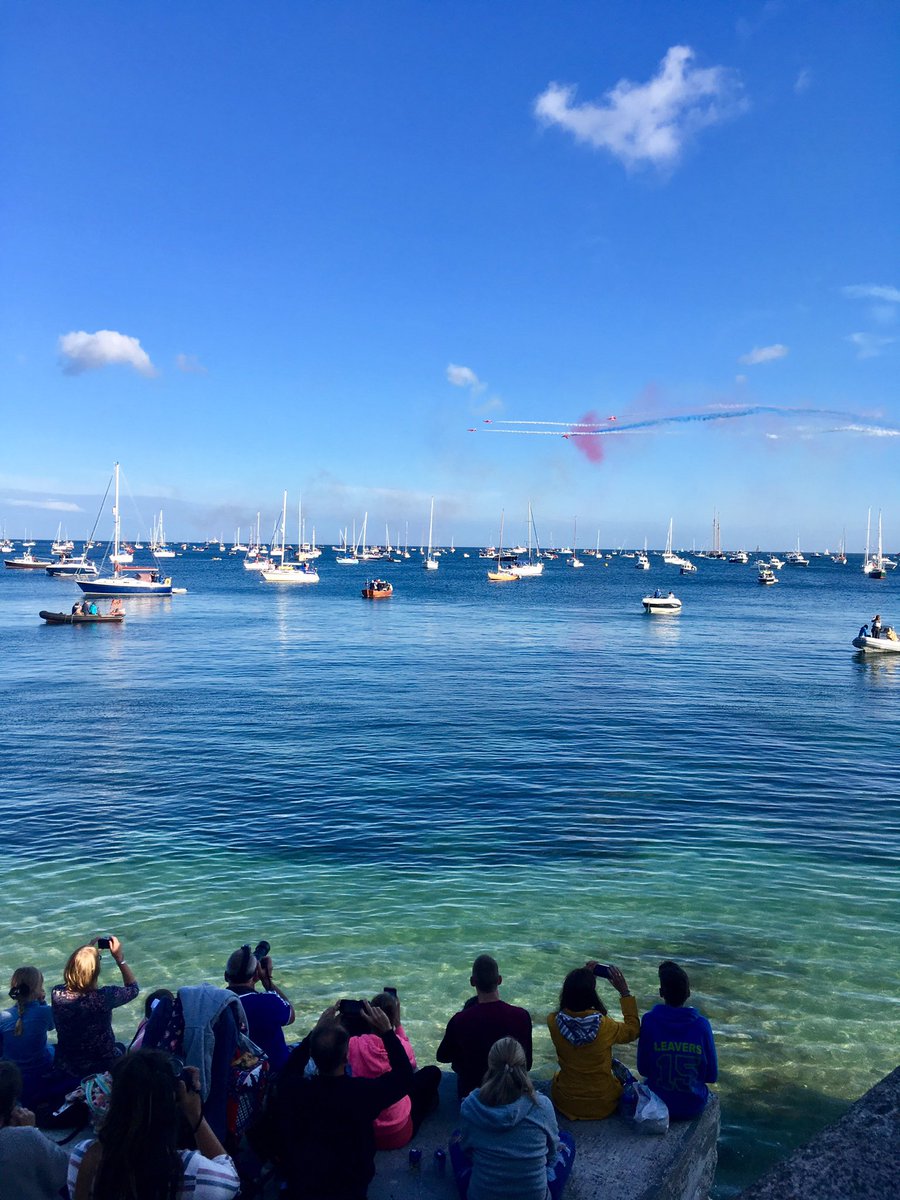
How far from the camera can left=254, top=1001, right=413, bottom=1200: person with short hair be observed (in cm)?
552

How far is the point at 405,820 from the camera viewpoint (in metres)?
20.8

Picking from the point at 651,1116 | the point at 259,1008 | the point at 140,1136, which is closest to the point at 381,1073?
the point at 259,1008

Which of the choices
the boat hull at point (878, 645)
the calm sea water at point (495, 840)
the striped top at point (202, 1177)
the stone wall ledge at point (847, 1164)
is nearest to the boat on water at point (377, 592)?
the calm sea water at point (495, 840)

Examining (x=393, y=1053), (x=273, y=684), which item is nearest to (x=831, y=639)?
(x=273, y=684)

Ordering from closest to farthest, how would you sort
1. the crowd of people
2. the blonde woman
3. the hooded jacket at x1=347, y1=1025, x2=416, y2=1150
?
the crowd of people, the hooded jacket at x1=347, y1=1025, x2=416, y2=1150, the blonde woman

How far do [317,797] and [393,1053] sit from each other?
17.3m

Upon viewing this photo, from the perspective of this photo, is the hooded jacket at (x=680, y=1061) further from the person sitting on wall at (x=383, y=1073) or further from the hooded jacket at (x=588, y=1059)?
the person sitting on wall at (x=383, y=1073)

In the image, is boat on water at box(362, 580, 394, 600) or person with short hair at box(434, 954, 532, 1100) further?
boat on water at box(362, 580, 394, 600)

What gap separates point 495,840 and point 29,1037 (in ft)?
42.8

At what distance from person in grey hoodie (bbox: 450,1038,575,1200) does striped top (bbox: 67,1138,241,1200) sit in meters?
1.51

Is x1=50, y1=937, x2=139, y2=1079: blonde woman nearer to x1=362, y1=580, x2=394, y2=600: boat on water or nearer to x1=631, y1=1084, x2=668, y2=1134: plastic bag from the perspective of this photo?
x1=631, y1=1084, x2=668, y2=1134: plastic bag

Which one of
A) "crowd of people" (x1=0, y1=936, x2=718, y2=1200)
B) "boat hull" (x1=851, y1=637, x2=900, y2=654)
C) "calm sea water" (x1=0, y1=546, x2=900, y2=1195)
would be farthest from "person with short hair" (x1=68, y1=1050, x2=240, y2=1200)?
"boat hull" (x1=851, y1=637, x2=900, y2=654)

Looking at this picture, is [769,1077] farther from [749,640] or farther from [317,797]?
[749,640]

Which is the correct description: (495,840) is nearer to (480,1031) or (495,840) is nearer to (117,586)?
(480,1031)
